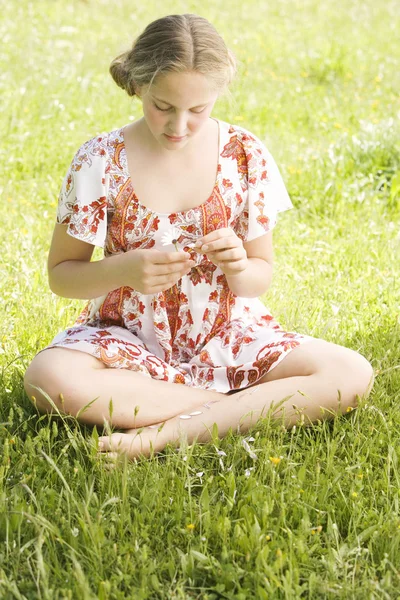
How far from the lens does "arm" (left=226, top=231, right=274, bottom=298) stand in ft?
7.64

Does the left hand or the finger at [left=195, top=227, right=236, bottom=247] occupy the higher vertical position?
the finger at [left=195, top=227, right=236, bottom=247]

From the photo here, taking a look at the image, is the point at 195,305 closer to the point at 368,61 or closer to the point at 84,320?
the point at 84,320

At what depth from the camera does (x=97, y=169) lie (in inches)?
91.0

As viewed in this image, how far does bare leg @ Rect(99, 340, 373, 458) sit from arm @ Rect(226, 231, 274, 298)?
0.24 metres

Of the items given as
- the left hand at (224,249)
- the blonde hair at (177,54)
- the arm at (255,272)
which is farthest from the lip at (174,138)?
the arm at (255,272)

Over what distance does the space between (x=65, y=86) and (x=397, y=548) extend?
409 cm

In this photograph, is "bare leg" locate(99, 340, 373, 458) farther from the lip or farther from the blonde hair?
the blonde hair

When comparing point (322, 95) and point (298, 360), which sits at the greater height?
point (322, 95)

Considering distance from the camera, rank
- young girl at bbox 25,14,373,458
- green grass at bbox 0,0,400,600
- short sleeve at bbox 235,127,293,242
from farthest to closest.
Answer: short sleeve at bbox 235,127,293,242 → young girl at bbox 25,14,373,458 → green grass at bbox 0,0,400,600

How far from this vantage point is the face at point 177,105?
6.83 ft

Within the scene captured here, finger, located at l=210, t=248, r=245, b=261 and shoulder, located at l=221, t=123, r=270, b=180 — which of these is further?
shoulder, located at l=221, t=123, r=270, b=180

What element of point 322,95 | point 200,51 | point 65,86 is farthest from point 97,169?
point 322,95

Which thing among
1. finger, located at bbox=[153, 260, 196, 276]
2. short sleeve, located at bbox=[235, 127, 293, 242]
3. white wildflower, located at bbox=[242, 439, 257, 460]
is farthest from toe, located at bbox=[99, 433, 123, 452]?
short sleeve, located at bbox=[235, 127, 293, 242]

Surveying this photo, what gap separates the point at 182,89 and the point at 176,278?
18.1 inches
